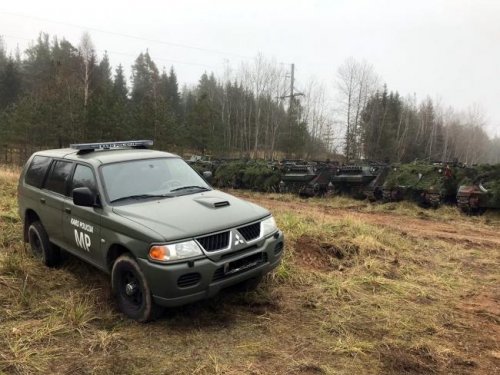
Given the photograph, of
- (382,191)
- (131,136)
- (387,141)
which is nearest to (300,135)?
(387,141)

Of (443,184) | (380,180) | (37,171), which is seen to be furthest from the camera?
(380,180)

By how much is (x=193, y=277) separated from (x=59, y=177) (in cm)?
272

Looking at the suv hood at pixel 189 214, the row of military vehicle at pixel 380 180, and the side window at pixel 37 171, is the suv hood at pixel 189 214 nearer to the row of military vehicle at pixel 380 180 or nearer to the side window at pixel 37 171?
the side window at pixel 37 171

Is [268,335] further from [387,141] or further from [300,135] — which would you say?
[387,141]

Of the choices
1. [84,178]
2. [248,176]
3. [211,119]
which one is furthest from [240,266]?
[211,119]

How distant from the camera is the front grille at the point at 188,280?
4047 millimetres

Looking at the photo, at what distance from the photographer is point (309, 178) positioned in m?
17.4

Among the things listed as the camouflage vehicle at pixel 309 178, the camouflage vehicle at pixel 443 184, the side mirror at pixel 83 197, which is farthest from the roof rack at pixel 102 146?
the camouflage vehicle at pixel 309 178

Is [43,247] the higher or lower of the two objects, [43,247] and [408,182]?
the lower

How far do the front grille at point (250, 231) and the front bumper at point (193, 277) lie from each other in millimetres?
160

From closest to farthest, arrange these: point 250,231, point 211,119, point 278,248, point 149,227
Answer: point 149,227 → point 250,231 → point 278,248 → point 211,119

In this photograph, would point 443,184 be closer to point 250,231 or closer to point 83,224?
point 250,231

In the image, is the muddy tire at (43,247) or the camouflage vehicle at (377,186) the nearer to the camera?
the muddy tire at (43,247)

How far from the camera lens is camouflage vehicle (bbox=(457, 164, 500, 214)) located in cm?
1177
